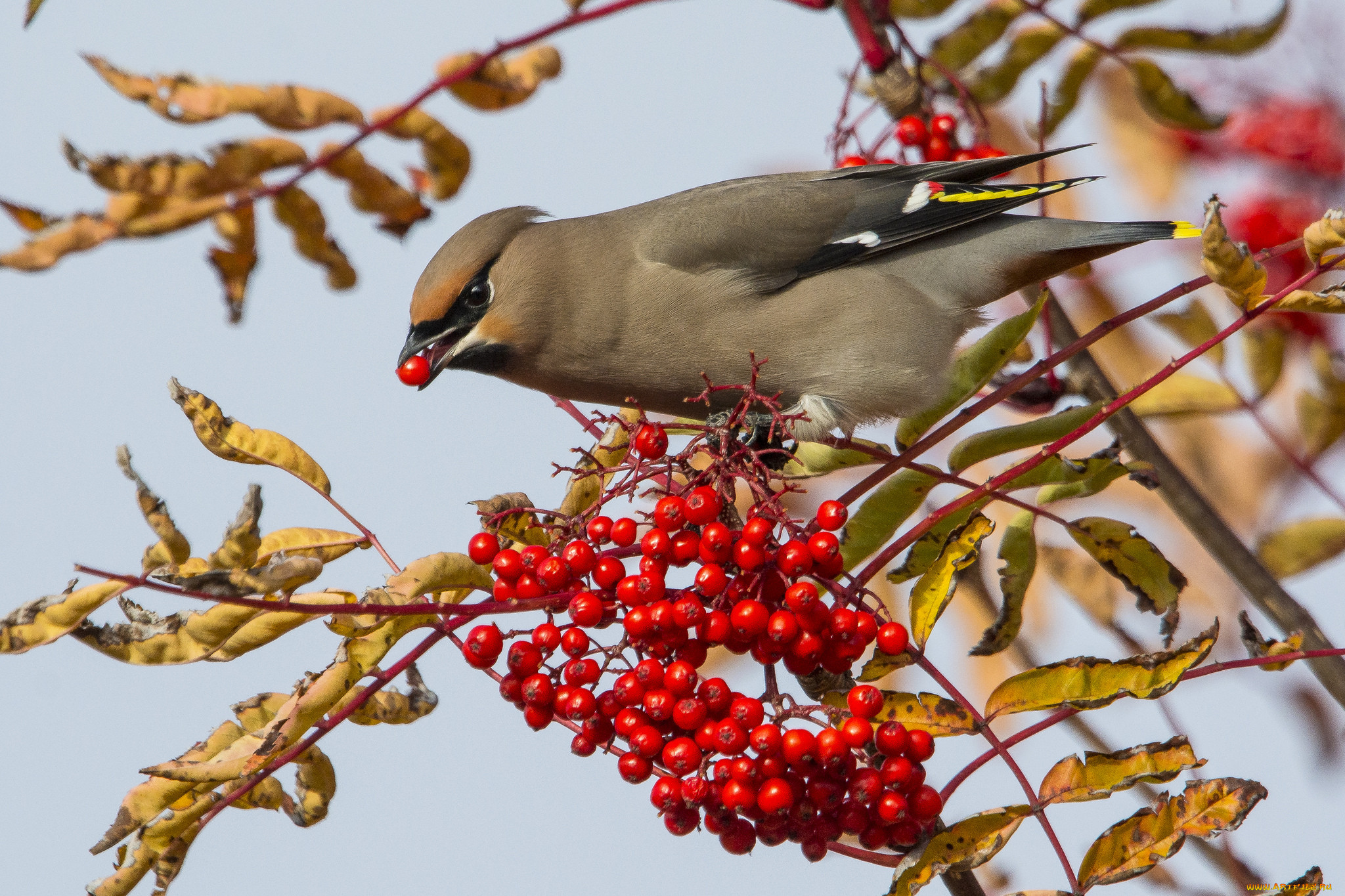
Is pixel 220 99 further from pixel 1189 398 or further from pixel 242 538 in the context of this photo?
pixel 1189 398

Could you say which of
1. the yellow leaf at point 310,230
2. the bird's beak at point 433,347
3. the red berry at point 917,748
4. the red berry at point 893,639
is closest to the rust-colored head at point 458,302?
the bird's beak at point 433,347

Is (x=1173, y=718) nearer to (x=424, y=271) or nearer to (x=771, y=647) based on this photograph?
(x=771, y=647)

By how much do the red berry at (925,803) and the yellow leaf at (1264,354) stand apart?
4.70ft

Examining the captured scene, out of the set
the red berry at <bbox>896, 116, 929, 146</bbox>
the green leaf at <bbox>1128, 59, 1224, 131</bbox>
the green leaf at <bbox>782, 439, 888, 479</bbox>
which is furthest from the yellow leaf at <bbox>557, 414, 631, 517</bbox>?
the green leaf at <bbox>1128, 59, 1224, 131</bbox>

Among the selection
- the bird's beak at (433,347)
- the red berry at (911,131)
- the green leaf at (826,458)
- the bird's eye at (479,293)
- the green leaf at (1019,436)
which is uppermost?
the red berry at (911,131)

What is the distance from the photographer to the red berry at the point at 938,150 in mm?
3348

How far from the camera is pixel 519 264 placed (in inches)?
131

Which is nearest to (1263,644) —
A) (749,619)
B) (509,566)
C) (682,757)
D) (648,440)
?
(749,619)

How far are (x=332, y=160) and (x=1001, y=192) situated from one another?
1.93 meters

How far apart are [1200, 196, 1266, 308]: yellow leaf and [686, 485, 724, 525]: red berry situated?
32.2 inches

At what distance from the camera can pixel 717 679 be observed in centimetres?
199

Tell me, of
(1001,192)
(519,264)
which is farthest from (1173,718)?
(519,264)

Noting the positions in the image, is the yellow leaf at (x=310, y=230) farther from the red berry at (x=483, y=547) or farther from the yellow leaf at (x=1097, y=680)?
the yellow leaf at (x=1097, y=680)

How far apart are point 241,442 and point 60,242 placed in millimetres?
439
